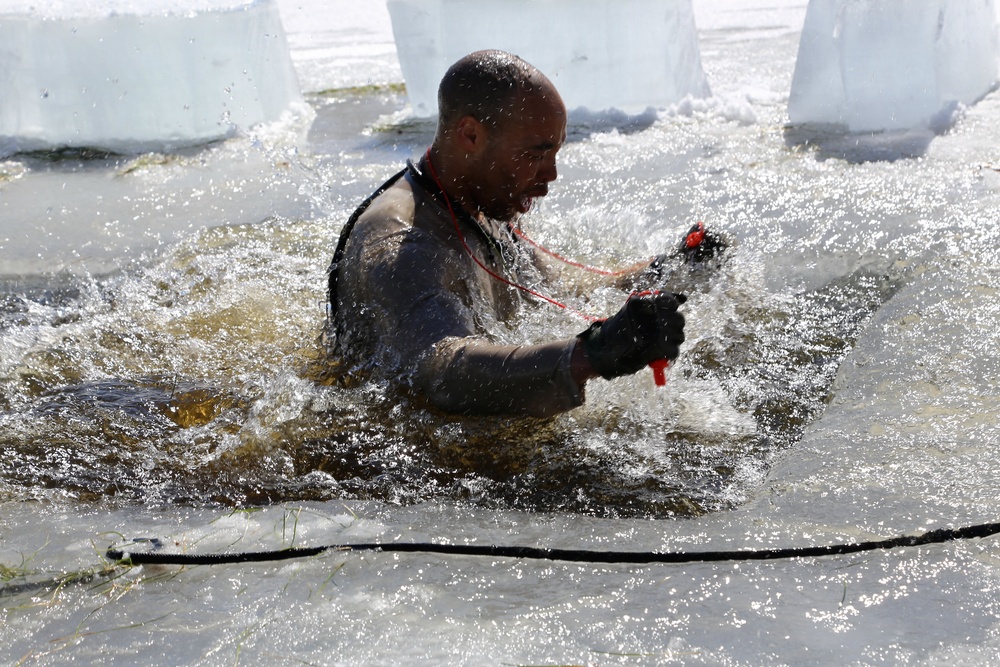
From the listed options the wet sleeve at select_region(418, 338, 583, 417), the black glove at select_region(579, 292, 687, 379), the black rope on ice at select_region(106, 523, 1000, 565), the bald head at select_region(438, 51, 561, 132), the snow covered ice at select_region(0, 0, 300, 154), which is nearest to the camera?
the black rope on ice at select_region(106, 523, 1000, 565)

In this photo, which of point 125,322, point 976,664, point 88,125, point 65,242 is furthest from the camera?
point 88,125

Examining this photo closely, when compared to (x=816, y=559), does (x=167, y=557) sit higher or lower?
higher

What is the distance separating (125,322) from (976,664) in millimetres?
3035

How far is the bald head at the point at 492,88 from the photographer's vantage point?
287 centimetres

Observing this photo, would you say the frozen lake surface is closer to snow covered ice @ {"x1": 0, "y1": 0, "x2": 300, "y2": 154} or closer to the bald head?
the bald head

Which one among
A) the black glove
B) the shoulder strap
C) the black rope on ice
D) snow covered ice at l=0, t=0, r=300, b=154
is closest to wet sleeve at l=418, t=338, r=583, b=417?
the black glove

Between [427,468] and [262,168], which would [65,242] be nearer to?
[262,168]

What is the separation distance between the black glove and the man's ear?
3.06 ft

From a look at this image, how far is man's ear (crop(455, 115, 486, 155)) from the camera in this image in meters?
2.89

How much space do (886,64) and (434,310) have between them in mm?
4050

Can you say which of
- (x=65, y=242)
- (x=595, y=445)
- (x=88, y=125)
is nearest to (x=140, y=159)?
(x=88, y=125)

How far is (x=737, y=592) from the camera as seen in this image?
185 centimetres

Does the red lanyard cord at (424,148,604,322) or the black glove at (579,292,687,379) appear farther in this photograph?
the red lanyard cord at (424,148,604,322)

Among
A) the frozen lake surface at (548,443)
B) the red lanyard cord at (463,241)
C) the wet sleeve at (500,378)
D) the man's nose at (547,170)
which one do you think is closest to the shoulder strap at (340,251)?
the red lanyard cord at (463,241)
